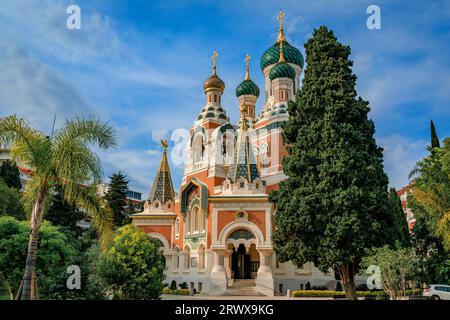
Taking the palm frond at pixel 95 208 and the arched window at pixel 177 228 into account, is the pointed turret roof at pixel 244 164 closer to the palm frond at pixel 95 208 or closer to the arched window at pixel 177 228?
the arched window at pixel 177 228

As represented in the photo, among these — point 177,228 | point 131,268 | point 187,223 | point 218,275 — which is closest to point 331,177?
point 131,268

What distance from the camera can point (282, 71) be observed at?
31.8 metres

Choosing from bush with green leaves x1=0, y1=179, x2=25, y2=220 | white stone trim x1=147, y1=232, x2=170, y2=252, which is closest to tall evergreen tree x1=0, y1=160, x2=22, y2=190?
bush with green leaves x1=0, y1=179, x2=25, y2=220

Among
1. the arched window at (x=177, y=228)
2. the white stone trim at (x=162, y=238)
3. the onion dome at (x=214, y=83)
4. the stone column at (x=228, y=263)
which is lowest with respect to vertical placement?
the stone column at (x=228, y=263)

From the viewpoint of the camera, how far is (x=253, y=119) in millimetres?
35281

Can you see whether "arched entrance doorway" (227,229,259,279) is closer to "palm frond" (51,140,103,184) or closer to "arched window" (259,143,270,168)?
"arched window" (259,143,270,168)

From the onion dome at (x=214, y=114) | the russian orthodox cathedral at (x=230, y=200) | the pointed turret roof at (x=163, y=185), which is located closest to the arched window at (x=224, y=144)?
the russian orthodox cathedral at (x=230, y=200)

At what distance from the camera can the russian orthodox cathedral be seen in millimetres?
23281

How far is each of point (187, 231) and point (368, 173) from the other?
14.3 meters

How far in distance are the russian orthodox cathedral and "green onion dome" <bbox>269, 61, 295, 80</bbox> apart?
0.25ft

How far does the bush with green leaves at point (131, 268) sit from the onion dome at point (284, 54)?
78.0 feet

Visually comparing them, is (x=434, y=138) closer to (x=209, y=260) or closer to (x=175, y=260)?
(x=209, y=260)

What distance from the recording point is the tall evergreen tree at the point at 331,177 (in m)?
14.9

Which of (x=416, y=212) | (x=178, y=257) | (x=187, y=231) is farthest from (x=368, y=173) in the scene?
(x=178, y=257)
